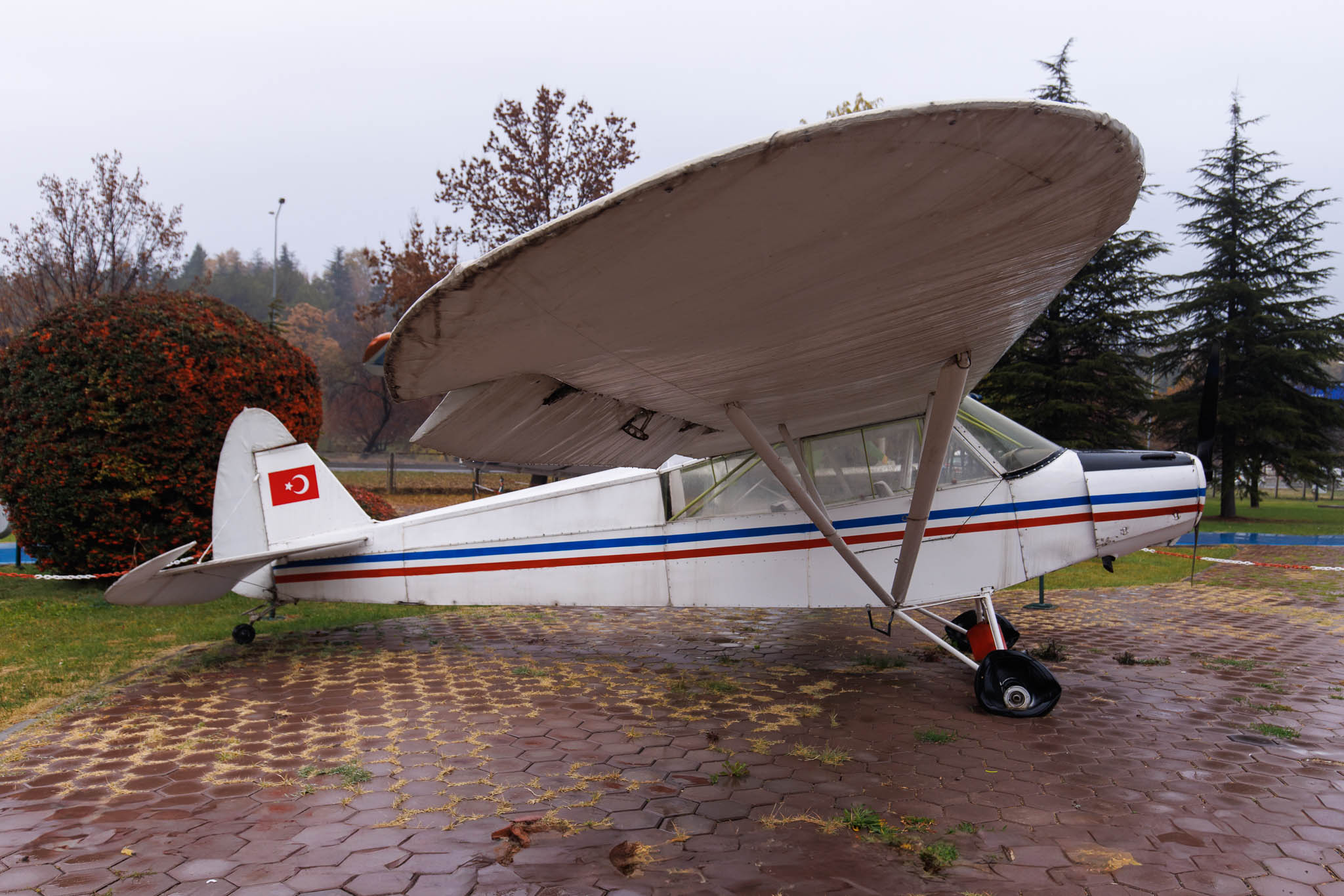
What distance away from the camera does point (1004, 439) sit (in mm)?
5629

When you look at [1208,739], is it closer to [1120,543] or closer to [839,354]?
[1120,543]

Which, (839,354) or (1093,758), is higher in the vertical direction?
(839,354)

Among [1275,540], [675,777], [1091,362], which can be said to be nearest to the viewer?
[675,777]

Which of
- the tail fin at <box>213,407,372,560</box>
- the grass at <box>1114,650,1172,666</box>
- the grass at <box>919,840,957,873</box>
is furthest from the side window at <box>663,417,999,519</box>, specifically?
the tail fin at <box>213,407,372,560</box>

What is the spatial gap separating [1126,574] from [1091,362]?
10.3 meters

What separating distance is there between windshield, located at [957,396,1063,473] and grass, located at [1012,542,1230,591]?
5.20m

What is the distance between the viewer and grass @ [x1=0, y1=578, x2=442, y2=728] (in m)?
5.58

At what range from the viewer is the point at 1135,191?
2.35 metres

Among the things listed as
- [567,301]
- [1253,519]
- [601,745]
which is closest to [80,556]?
[601,745]

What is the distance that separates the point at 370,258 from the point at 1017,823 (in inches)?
743

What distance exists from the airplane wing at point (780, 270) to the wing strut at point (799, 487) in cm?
25

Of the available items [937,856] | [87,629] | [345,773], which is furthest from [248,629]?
[937,856]

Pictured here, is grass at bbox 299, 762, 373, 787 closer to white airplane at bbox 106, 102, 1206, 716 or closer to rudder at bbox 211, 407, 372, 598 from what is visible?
white airplane at bbox 106, 102, 1206, 716

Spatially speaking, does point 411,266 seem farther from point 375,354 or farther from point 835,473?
point 835,473
